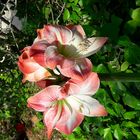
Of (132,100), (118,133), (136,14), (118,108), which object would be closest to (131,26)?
(136,14)

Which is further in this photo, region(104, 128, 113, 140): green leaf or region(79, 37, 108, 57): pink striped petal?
region(104, 128, 113, 140): green leaf

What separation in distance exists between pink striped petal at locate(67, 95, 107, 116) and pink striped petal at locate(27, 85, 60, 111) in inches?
1.7

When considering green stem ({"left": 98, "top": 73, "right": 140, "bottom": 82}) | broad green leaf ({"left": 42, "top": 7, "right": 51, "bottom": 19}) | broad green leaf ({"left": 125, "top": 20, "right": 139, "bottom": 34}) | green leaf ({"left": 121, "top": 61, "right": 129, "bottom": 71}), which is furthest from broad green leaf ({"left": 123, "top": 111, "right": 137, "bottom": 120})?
green stem ({"left": 98, "top": 73, "right": 140, "bottom": 82})

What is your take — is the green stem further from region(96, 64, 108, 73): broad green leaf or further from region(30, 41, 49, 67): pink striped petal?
region(96, 64, 108, 73): broad green leaf

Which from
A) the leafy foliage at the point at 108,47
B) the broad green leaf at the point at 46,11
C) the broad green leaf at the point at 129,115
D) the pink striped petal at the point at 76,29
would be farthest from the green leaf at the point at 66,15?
the pink striped petal at the point at 76,29

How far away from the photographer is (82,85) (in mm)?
867

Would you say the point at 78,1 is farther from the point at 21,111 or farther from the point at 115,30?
the point at 21,111

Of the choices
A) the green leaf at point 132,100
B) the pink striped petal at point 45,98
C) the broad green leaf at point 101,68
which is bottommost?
the green leaf at point 132,100

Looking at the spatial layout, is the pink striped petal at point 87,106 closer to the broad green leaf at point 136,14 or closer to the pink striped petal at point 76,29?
the pink striped petal at point 76,29

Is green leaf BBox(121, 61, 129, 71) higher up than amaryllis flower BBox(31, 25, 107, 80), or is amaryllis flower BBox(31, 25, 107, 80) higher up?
amaryllis flower BBox(31, 25, 107, 80)

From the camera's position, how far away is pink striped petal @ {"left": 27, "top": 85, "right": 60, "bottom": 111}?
87 centimetres

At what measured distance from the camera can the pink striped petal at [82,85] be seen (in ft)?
2.82

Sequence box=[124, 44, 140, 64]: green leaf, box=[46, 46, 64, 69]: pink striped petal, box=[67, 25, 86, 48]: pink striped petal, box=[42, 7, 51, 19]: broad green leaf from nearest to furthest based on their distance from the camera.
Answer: box=[46, 46, 64, 69]: pink striped petal, box=[67, 25, 86, 48]: pink striped petal, box=[124, 44, 140, 64]: green leaf, box=[42, 7, 51, 19]: broad green leaf

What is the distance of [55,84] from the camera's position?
34.8 inches
